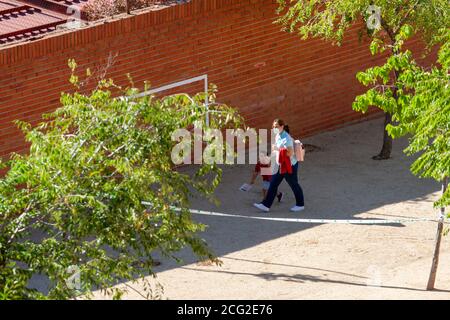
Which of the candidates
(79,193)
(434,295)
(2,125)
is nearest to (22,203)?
(79,193)

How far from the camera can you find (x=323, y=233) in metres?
18.3

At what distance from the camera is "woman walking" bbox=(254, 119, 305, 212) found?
61.4ft

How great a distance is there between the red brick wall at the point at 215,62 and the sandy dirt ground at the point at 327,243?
1.34 metres

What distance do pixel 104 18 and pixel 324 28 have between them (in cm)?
353

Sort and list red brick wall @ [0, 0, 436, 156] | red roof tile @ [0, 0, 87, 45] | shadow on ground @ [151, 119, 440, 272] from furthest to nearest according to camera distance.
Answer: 1. red roof tile @ [0, 0, 87, 45]
2. red brick wall @ [0, 0, 436, 156]
3. shadow on ground @ [151, 119, 440, 272]

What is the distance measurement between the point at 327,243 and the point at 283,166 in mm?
1505

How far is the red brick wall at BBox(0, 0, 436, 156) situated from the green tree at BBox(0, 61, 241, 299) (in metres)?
7.19

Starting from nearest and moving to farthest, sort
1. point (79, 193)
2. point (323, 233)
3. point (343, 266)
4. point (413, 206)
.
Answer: point (79, 193), point (343, 266), point (323, 233), point (413, 206)

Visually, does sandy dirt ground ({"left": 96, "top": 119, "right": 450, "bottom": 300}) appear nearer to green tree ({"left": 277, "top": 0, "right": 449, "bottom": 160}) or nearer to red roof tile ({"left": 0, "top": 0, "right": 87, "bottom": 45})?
green tree ({"left": 277, "top": 0, "right": 449, "bottom": 160})

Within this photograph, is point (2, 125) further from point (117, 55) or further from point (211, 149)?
point (211, 149)

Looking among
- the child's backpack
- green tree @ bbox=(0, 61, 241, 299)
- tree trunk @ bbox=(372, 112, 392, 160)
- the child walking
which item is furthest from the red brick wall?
green tree @ bbox=(0, 61, 241, 299)

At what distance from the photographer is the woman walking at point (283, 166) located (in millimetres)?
18703

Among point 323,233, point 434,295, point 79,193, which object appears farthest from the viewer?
point 323,233

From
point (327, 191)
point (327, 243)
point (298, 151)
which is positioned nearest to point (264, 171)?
point (298, 151)
